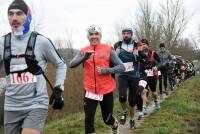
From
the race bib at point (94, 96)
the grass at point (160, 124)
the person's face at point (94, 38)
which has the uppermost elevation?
the person's face at point (94, 38)

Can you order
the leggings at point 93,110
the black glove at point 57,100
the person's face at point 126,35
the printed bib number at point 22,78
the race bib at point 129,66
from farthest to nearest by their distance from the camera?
the race bib at point 129,66 < the person's face at point 126,35 < the leggings at point 93,110 < the black glove at point 57,100 < the printed bib number at point 22,78

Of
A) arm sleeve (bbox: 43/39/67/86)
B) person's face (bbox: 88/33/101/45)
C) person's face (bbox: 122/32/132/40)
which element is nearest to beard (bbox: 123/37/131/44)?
person's face (bbox: 122/32/132/40)

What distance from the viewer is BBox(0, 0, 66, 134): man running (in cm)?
496

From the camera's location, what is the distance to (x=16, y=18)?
5.04 meters

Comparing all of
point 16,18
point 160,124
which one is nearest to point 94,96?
point 16,18

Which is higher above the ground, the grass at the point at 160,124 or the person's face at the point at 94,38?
the person's face at the point at 94,38

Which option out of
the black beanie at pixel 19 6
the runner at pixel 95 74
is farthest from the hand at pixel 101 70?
the black beanie at pixel 19 6

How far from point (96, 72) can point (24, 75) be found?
2.83 meters

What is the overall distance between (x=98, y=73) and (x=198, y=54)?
75.2 meters

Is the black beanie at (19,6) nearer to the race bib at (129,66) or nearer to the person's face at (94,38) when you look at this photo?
the person's face at (94,38)

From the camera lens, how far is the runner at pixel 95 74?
762 centimetres

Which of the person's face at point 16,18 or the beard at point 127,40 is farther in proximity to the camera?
the beard at point 127,40

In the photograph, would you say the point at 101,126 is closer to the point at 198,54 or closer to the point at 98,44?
the point at 98,44

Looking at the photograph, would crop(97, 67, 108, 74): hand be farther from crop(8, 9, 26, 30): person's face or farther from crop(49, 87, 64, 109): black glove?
crop(8, 9, 26, 30): person's face
